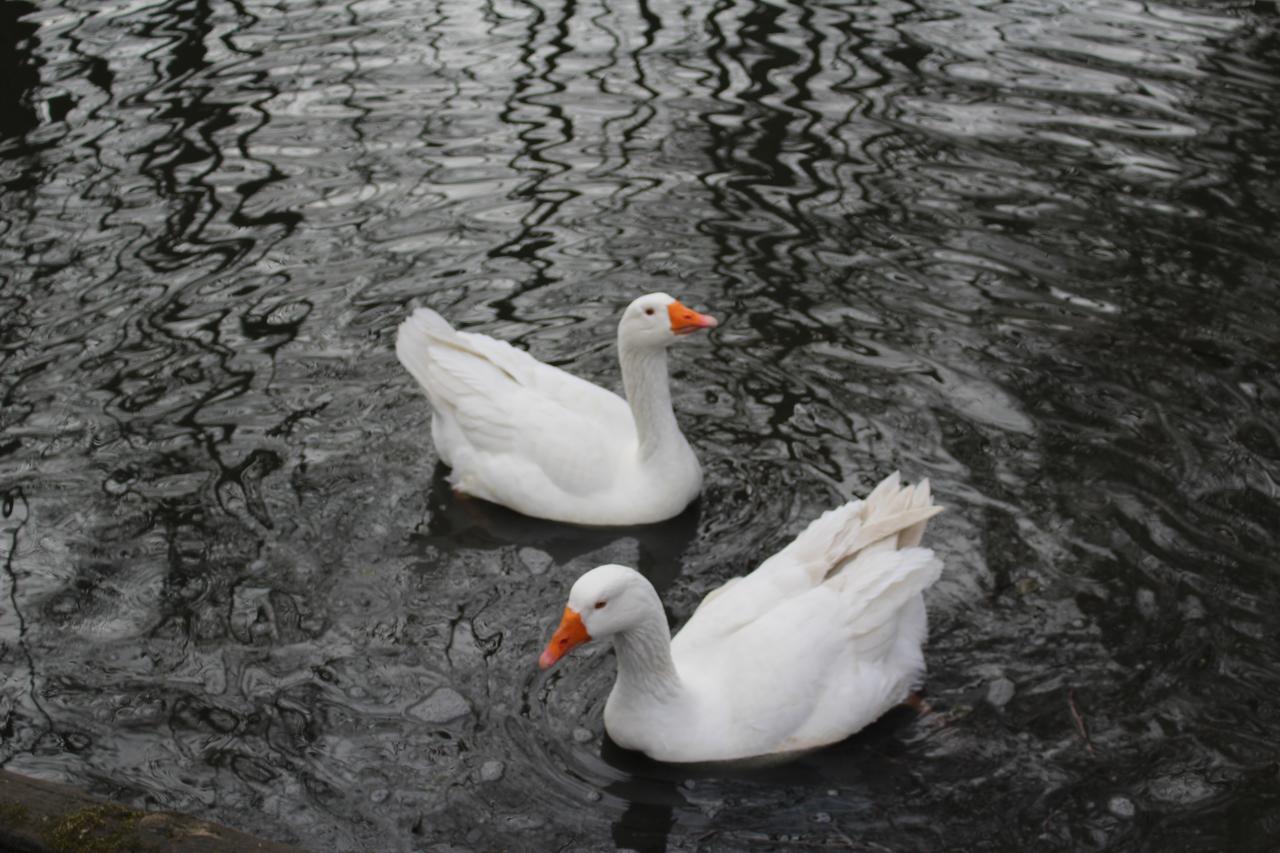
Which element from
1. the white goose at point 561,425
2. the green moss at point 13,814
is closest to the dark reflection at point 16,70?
the white goose at point 561,425

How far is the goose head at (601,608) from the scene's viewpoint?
527cm

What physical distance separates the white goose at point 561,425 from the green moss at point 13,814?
3219mm

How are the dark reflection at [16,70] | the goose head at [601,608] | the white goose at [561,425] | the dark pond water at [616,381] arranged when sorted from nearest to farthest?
the goose head at [601,608] < the dark pond water at [616,381] < the white goose at [561,425] < the dark reflection at [16,70]

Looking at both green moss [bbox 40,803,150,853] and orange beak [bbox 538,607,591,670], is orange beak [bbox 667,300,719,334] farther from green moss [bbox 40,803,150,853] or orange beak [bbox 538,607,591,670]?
green moss [bbox 40,803,150,853]

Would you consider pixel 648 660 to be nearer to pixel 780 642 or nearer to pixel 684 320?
pixel 780 642

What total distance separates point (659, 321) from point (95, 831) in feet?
11.8

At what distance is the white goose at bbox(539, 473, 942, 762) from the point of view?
538 centimetres

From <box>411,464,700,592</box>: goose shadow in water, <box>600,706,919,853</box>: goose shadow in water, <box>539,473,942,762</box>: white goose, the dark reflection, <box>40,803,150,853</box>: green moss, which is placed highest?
<box>40,803,150,853</box>: green moss

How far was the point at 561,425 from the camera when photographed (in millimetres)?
7301

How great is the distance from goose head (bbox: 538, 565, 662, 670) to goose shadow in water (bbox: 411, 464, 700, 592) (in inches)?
62.1

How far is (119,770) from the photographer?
552 cm

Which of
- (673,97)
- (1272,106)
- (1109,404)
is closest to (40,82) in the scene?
(673,97)

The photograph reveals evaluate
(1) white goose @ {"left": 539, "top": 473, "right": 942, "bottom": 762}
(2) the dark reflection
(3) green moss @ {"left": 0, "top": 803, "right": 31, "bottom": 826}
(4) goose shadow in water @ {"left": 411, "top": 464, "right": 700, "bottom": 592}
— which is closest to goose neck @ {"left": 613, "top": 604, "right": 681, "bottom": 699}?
(1) white goose @ {"left": 539, "top": 473, "right": 942, "bottom": 762}

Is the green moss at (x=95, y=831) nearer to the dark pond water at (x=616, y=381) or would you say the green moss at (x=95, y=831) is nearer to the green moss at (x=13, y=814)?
the green moss at (x=13, y=814)
